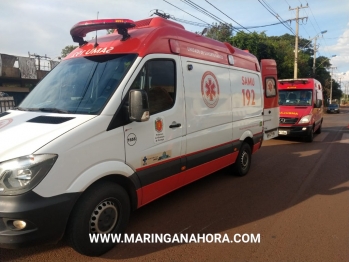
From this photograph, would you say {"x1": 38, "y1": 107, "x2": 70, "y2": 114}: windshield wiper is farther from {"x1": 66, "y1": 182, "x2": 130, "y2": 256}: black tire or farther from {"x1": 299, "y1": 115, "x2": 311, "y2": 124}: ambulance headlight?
{"x1": 299, "y1": 115, "x2": 311, "y2": 124}: ambulance headlight

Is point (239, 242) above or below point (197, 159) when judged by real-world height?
below

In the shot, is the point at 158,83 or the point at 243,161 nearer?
the point at 158,83

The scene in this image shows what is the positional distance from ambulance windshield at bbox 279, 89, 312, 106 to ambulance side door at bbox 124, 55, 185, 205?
30.7 feet

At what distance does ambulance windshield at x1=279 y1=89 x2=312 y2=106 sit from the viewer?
11953mm

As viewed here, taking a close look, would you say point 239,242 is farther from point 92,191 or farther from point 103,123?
point 103,123

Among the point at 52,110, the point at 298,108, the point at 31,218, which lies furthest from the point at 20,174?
the point at 298,108

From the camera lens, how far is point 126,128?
10.6 feet

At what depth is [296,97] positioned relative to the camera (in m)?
12.2

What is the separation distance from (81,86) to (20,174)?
4.39 feet

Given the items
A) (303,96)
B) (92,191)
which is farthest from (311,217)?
(303,96)

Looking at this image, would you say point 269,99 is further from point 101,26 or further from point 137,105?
point 137,105

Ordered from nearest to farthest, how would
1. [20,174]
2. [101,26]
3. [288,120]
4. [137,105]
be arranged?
[20,174] → [137,105] → [101,26] → [288,120]

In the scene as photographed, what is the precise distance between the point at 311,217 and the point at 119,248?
2.79 meters

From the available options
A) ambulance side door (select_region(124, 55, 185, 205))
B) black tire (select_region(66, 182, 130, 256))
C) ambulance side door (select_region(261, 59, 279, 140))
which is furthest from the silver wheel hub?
ambulance side door (select_region(261, 59, 279, 140))
